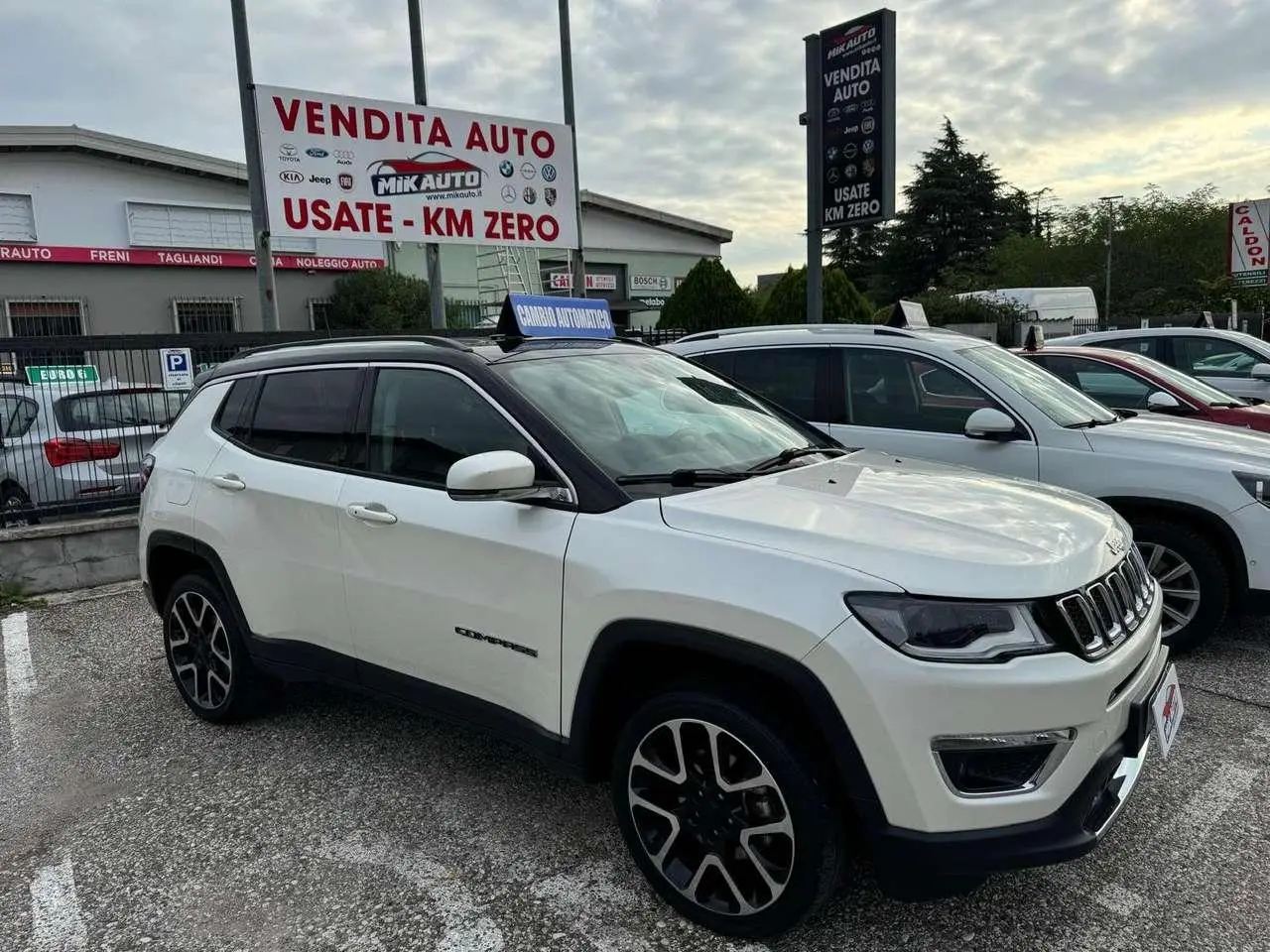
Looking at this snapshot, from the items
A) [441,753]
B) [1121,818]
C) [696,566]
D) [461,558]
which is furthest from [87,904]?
[1121,818]

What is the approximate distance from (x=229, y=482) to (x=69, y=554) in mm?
3956

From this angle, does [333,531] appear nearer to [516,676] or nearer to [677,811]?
[516,676]

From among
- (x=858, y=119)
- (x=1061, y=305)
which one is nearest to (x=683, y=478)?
(x=858, y=119)

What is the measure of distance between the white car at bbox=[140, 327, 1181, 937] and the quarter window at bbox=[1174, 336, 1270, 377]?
774cm

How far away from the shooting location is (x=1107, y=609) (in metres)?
2.42

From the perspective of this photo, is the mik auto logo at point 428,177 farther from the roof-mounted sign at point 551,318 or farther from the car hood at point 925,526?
the car hood at point 925,526

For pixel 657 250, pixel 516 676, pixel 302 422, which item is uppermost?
pixel 657 250

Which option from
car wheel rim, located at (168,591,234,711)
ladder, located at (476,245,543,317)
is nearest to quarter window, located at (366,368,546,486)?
car wheel rim, located at (168,591,234,711)

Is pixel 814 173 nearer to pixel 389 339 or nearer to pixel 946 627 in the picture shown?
pixel 389 339

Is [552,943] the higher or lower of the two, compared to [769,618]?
lower

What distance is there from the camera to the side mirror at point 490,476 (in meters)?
2.59

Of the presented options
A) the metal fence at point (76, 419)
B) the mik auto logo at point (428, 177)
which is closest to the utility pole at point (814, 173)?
the mik auto logo at point (428, 177)

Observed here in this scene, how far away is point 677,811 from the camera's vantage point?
8.20ft

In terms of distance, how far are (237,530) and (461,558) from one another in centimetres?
138
